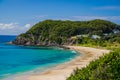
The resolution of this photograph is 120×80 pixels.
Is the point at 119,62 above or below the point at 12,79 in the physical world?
above

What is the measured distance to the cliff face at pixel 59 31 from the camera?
539ft

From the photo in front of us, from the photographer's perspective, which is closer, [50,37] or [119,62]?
[119,62]

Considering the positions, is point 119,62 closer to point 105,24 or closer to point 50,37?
point 50,37

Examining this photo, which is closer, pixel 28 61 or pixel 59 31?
pixel 28 61

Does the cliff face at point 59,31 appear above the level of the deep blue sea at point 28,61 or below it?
above

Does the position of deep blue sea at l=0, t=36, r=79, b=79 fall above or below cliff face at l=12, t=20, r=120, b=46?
below

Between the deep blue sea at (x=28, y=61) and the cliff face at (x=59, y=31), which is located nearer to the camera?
the deep blue sea at (x=28, y=61)

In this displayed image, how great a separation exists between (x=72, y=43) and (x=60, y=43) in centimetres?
763

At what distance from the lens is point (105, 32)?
17975 centimetres

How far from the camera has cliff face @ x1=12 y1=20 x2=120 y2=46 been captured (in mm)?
164387

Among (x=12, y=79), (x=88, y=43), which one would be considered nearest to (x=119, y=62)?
(x=12, y=79)

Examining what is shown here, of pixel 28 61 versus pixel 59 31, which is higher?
pixel 59 31

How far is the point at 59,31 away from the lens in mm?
177000

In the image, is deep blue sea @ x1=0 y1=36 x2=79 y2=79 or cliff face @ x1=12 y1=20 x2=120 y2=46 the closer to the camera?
deep blue sea @ x1=0 y1=36 x2=79 y2=79
